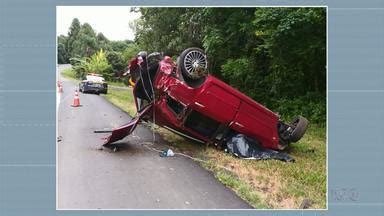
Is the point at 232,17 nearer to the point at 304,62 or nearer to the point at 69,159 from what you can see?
the point at 304,62

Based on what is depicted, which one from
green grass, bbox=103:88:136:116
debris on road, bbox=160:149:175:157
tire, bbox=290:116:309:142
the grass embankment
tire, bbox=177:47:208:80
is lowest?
green grass, bbox=103:88:136:116

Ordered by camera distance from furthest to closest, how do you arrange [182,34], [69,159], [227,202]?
[182,34] < [69,159] < [227,202]

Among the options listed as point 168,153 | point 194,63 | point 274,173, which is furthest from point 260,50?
point 274,173

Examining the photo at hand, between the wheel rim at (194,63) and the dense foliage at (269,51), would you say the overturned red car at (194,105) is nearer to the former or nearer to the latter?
the wheel rim at (194,63)

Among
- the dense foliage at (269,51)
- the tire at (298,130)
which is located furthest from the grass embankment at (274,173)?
the dense foliage at (269,51)

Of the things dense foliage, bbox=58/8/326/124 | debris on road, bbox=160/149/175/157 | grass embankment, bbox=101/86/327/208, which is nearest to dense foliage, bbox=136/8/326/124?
dense foliage, bbox=58/8/326/124

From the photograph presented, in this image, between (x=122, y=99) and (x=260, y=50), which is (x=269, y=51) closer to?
(x=260, y=50)

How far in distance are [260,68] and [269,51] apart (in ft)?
6.26

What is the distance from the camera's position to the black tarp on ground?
8.39 m

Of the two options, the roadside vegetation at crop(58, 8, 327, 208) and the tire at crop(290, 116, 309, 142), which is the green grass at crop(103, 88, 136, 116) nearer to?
the roadside vegetation at crop(58, 8, 327, 208)

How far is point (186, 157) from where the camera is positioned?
8.36m

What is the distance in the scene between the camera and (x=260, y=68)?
41.7 ft

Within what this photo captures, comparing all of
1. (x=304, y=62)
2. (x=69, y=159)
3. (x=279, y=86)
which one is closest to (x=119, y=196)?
(x=69, y=159)

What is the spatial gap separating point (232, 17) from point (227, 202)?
258 inches
